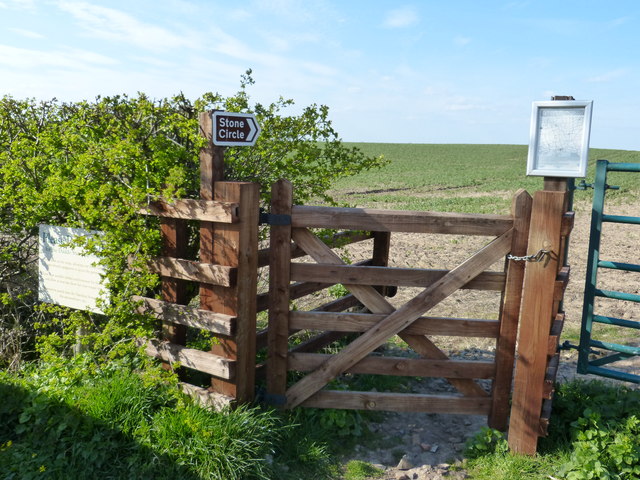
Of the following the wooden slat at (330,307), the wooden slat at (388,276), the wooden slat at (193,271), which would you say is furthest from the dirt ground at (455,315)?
the wooden slat at (193,271)

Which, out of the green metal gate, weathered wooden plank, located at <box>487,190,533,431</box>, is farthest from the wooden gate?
the green metal gate

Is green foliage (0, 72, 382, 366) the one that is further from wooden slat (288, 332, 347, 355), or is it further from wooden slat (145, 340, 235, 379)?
wooden slat (288, 332, 347, 355)

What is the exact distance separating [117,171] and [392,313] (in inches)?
91.5

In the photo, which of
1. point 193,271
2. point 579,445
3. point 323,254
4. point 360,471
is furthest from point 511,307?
point 193,271

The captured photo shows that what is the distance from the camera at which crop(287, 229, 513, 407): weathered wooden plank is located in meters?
4.06

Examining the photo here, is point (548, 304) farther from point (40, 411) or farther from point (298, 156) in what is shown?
point (40, 411)

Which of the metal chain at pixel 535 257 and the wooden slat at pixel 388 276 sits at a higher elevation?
the metal chain at pixel 535 257

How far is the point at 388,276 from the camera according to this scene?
4.16 m

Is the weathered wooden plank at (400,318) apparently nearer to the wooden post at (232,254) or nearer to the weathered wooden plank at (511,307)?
the weathered wooden plank at (511,307)

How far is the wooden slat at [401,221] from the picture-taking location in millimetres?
4059

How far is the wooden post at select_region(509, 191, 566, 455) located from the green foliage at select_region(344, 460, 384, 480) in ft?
3.53

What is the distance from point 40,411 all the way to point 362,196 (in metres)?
21.5

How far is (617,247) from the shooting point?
11.9 meters

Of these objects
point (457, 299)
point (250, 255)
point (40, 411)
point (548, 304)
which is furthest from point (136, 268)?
point (457, 299)
